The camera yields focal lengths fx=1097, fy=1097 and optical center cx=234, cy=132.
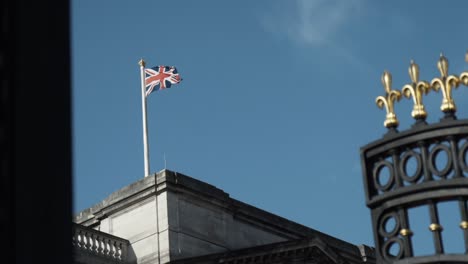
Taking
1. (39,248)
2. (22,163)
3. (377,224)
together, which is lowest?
(39,248)

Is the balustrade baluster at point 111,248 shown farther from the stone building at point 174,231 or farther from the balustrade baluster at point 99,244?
the balustrade baluster at point 99,244

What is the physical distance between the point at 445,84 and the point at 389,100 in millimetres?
463

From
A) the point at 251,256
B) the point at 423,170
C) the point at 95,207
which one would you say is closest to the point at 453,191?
the point at 423,170

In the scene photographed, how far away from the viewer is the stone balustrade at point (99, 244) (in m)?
38.7

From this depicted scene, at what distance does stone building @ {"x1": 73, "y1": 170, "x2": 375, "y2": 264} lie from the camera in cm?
4003

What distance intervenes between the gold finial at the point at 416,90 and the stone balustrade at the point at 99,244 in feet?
99.4

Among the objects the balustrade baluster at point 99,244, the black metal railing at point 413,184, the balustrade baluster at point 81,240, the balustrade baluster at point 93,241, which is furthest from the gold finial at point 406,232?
the balustrade baluster at point 99,244

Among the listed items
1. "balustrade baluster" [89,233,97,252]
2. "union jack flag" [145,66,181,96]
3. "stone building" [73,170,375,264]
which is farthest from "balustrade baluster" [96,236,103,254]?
"union jack flag" [145,66,181,96]

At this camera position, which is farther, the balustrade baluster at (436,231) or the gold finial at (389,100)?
the gold finial at (389,100)

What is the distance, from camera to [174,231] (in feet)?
134

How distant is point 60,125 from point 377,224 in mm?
4140

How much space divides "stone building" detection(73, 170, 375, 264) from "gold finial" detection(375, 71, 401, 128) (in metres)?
30.7

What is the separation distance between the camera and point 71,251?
4574 mm

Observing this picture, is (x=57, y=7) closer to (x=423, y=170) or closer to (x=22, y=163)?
(x=22, y=163)
